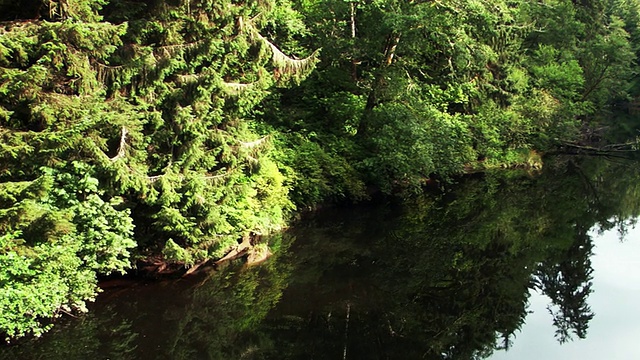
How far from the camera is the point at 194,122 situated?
36.9 ft

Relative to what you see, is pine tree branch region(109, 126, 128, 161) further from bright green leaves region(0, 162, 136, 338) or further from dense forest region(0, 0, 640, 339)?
bright green leaves region(0, 162, 136, 338)

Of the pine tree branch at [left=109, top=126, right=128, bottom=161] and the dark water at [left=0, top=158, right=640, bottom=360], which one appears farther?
the pine tree branch at [left=109, top=126, right=128, bottom=161]

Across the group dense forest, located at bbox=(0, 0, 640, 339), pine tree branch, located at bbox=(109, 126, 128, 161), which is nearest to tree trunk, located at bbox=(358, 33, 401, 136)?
dense forest, located at bbox=(0, 0, 640, 339)

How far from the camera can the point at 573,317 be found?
11070 mm

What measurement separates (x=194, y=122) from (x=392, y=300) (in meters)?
6.11

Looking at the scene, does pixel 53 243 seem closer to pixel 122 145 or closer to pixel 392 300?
pixel 122 145

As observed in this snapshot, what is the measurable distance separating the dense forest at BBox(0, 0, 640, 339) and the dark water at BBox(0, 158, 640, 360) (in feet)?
3.10

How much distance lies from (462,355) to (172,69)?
852cm

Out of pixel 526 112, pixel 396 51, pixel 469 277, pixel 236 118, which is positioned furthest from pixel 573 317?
pixel 526 112

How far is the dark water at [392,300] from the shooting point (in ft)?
29.5

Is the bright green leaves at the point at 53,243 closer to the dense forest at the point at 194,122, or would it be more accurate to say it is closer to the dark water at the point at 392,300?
the dense forest at the point at 194,122

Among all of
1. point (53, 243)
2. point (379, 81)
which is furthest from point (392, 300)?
point (379, 81)

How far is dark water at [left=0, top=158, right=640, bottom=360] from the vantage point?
8.98 meters

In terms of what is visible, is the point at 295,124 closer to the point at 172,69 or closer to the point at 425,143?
the point at 425,143
